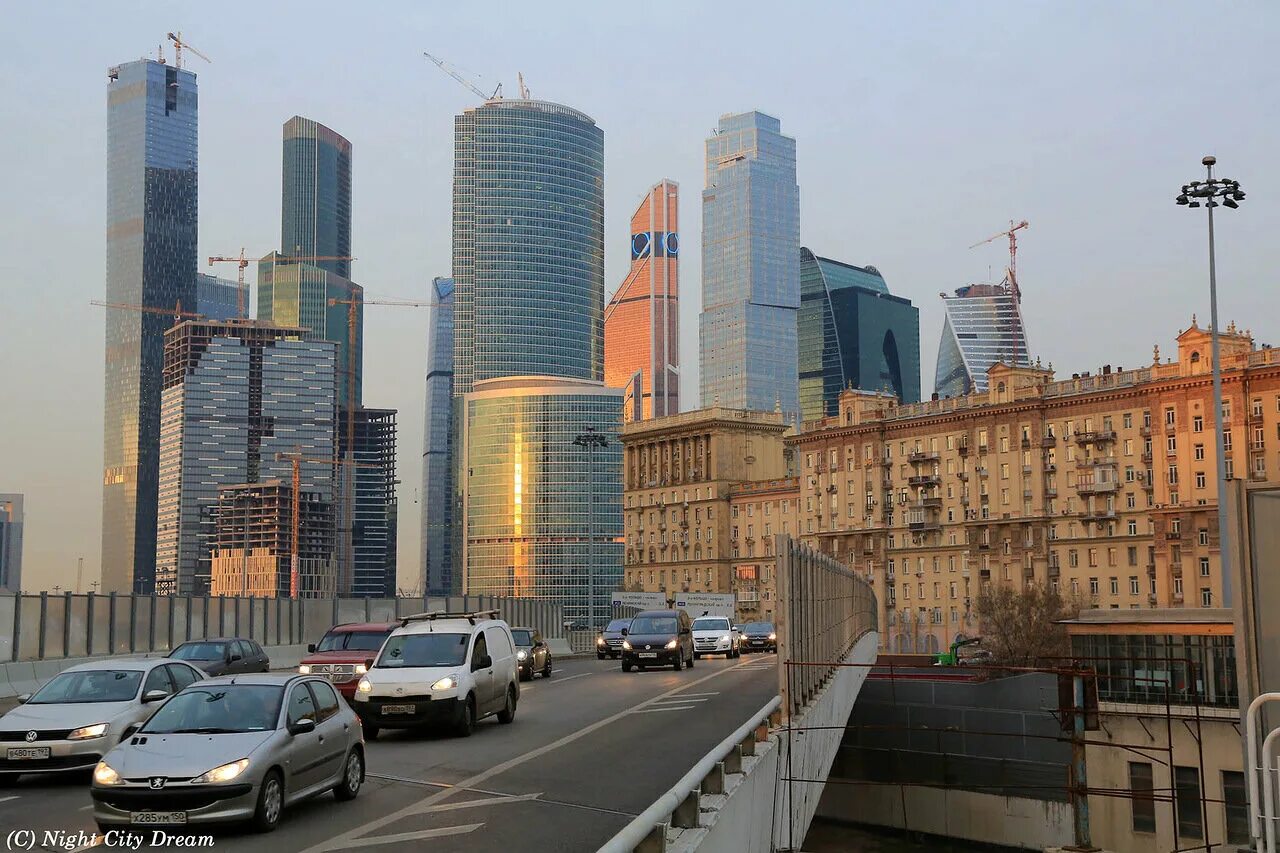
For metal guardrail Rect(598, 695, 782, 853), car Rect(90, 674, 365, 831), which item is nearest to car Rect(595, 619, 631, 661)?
car Rect(90, 674, 365, 831)

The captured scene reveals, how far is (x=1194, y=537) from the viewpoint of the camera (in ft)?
357

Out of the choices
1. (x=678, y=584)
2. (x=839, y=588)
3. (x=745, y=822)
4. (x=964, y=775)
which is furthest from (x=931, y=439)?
(x=745, y=822)

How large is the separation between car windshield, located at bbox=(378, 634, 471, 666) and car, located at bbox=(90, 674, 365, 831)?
658cm

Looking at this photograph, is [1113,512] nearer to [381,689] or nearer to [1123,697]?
[1123,697]

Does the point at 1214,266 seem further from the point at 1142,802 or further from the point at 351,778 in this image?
the point at 351,778

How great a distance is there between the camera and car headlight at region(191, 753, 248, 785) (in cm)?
1270

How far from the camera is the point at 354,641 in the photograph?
94.1ft

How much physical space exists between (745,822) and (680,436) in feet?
522

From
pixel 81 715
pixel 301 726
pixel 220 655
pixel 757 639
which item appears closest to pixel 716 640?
pixel 757 639

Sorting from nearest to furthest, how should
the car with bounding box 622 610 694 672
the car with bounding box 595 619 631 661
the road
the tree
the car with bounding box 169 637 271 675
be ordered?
the road, the car with bounding box 169 637 271 675, the car with bounding box 622 610 694 672, the car with bounding box 595 619 631 661, the tree

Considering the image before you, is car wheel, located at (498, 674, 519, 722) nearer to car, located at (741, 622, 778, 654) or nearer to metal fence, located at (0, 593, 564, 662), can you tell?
metal fence, located at (0, 593, 564, 662)

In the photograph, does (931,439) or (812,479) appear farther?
(812,479)

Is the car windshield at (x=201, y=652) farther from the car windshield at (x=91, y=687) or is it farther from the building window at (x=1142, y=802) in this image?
the building window at (x=1142, y=802)

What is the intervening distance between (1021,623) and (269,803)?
309 ft
